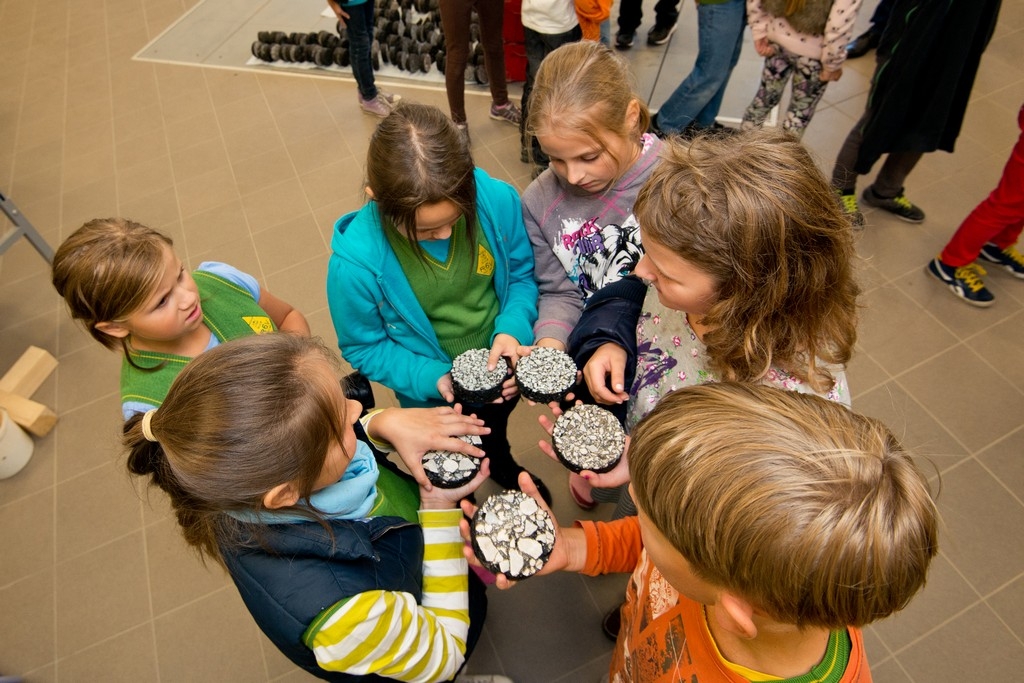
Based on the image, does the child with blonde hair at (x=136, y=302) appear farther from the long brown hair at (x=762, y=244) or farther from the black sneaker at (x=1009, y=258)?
the black sneaker at (x=1009, y=258)

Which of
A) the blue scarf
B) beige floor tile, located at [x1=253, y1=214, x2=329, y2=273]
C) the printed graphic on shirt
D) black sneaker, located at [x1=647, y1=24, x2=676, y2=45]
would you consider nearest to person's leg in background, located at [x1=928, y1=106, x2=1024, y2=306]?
the printed graphic on shirt

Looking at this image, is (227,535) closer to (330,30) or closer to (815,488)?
(815,488)

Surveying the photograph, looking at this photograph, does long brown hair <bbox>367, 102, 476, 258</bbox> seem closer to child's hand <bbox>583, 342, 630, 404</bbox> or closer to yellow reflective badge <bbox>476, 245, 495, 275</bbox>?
yellow reflective badge <bbox>476, 245, 495, 275</bbox>

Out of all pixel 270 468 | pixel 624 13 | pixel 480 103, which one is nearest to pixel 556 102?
pixel 270 468

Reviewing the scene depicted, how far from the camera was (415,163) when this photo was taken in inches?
47.4

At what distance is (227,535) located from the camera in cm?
95

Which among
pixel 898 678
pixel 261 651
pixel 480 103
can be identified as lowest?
pixel 261 651

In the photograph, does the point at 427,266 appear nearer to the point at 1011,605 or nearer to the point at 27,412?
the point at 1011,605

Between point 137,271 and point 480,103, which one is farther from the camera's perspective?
point 480,103

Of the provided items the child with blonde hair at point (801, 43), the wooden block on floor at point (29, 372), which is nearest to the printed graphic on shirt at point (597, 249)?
the child with blonde hair at point (801, 43)

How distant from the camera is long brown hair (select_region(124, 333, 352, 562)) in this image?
2.89 ft

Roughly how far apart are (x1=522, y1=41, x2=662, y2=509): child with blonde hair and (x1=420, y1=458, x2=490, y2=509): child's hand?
0.42 metres

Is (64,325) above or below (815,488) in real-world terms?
below

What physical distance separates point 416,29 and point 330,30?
89 cm
